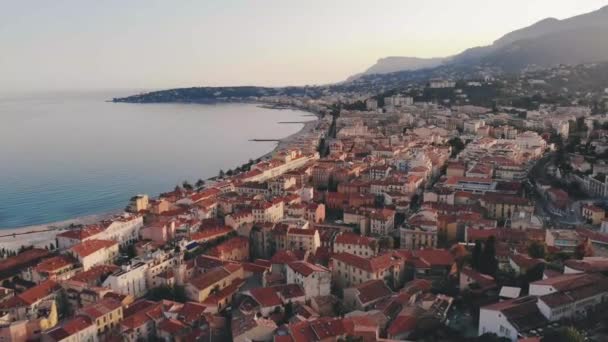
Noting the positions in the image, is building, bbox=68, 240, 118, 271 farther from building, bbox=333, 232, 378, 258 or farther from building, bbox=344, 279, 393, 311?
building, bbox=344, 279, 393, 311

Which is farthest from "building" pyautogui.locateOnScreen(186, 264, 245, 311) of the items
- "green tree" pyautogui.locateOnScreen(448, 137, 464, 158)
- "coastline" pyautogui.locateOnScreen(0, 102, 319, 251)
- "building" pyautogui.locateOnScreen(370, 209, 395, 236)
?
"green tree" pyautogui.locateOnScreen(448, 137, 464, 158)

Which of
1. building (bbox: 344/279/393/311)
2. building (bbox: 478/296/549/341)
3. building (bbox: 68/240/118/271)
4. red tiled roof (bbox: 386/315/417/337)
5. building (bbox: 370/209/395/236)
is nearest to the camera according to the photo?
building (bbox: 478/296/549/341)

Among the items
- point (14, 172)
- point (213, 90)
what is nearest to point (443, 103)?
point (14, 172)

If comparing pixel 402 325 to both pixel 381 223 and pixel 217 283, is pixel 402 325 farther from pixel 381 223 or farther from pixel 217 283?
pixel 381 223

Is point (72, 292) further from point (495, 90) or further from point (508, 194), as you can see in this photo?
point (495, 90)

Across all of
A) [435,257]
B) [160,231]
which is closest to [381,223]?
[435,257]

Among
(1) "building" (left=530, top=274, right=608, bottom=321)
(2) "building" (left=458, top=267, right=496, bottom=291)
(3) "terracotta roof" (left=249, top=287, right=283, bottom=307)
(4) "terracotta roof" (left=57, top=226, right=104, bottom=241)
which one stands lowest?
(3) "terracotta roof" (left=249, top=287, right=283, bottom=307)

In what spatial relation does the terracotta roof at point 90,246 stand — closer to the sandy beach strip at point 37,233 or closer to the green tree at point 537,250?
the sandy beach strip at point 37,233

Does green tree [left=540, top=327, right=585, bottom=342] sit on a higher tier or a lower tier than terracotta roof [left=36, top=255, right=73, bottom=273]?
higher
